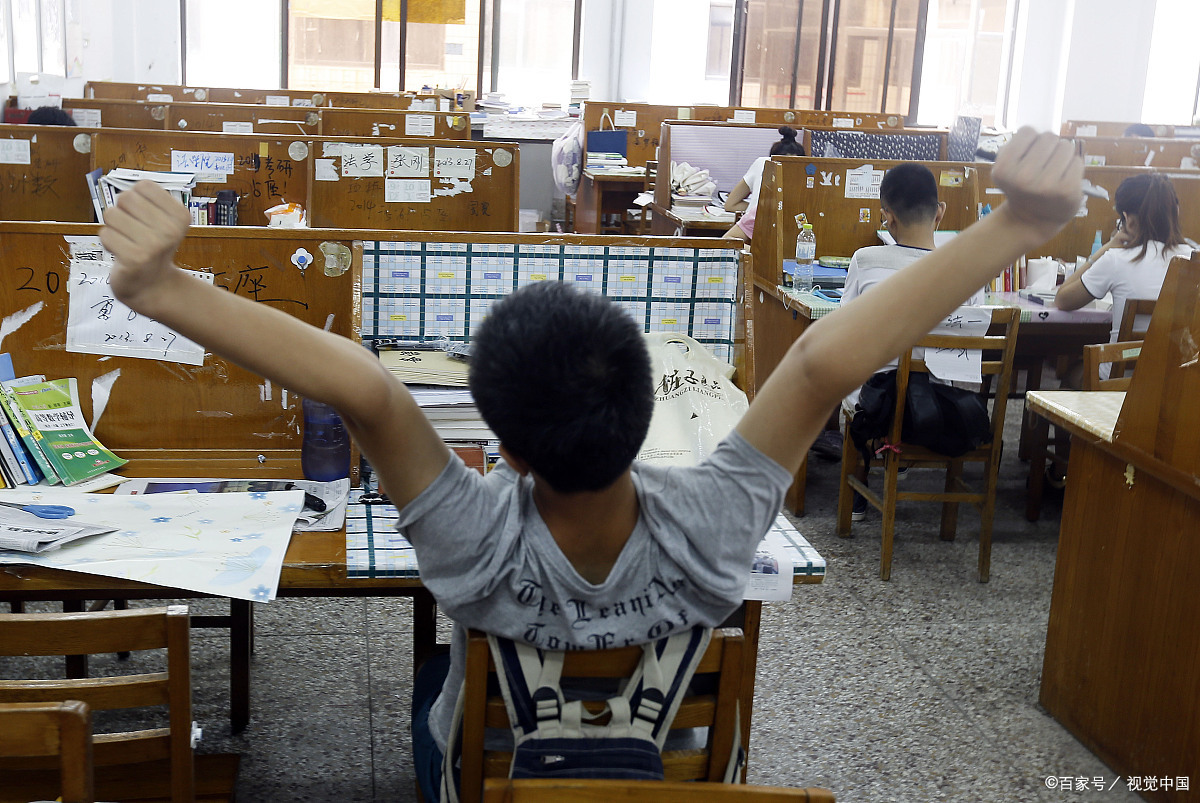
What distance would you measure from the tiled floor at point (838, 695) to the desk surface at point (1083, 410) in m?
0.68

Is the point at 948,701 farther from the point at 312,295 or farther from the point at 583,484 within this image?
the point at 583,484

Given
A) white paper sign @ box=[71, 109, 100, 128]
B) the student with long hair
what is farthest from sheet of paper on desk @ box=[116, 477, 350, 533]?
white paper sign @ box=[71, 109, 100, 128]

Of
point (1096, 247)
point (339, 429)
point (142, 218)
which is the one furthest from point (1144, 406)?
point (1096, 247)

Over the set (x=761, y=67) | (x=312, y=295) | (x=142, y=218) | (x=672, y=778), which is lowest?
(x=672, y=778)

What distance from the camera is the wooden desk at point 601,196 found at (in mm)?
6871

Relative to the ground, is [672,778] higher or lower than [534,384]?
lower

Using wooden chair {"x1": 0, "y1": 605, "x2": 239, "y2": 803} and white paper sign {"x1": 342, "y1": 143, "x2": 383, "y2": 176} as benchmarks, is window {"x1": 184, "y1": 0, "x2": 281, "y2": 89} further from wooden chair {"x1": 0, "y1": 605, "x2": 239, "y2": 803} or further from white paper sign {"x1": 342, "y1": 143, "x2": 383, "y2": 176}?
wooden chair {"x1": 0, "y1": 605, "x2": 239, "y2": 803}

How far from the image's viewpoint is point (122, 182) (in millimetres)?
3693

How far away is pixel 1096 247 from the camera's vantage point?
15.3 feet

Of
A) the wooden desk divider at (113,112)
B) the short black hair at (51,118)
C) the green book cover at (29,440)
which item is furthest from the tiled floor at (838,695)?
the wooden desk divider at (113,112)

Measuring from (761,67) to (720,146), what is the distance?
5.42 metres

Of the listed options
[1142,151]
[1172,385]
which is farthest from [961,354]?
[1142,151]

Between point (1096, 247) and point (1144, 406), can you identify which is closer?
point (1144, 406)

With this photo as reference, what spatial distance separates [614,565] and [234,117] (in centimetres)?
458
